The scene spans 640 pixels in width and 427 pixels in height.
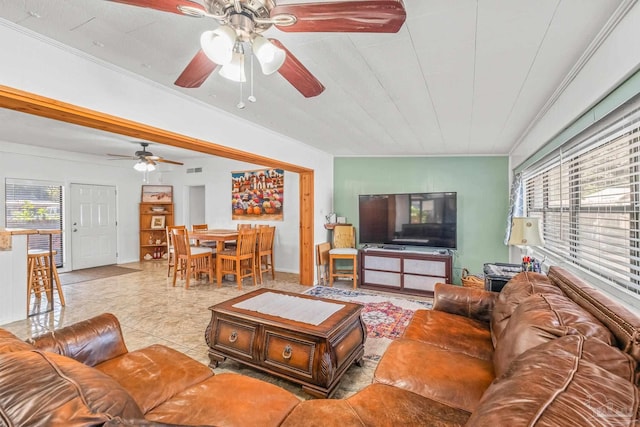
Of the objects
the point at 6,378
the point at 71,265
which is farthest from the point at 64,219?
the point at 6,378

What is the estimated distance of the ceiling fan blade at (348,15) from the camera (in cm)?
110

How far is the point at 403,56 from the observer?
189 centimetres

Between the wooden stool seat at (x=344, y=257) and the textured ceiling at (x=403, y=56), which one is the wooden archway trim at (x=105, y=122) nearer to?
the textured ceiling at (x=403, y=56)

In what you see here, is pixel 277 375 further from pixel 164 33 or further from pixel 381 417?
pixel 164 33

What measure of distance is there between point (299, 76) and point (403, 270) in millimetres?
3586

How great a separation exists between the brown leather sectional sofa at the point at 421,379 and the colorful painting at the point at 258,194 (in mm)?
4356

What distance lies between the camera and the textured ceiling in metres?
1.51

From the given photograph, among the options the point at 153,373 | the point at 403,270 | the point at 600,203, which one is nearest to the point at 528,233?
the point at 600,203

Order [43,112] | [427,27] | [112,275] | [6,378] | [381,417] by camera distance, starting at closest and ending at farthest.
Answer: [6,378], [381,417], [427,27], [43,112], [112,275]

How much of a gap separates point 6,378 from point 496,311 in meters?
2.39

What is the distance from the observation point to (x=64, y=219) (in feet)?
19.5

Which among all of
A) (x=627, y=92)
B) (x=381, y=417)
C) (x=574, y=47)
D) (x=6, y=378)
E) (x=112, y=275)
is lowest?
(x=112, y=275)

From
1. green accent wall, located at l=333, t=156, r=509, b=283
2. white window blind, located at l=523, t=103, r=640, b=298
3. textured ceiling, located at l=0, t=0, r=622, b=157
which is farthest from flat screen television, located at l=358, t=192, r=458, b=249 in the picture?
white window blind, located at l=523, t=103, r=640, b=298

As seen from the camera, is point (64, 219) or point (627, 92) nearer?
point (627, 92)
